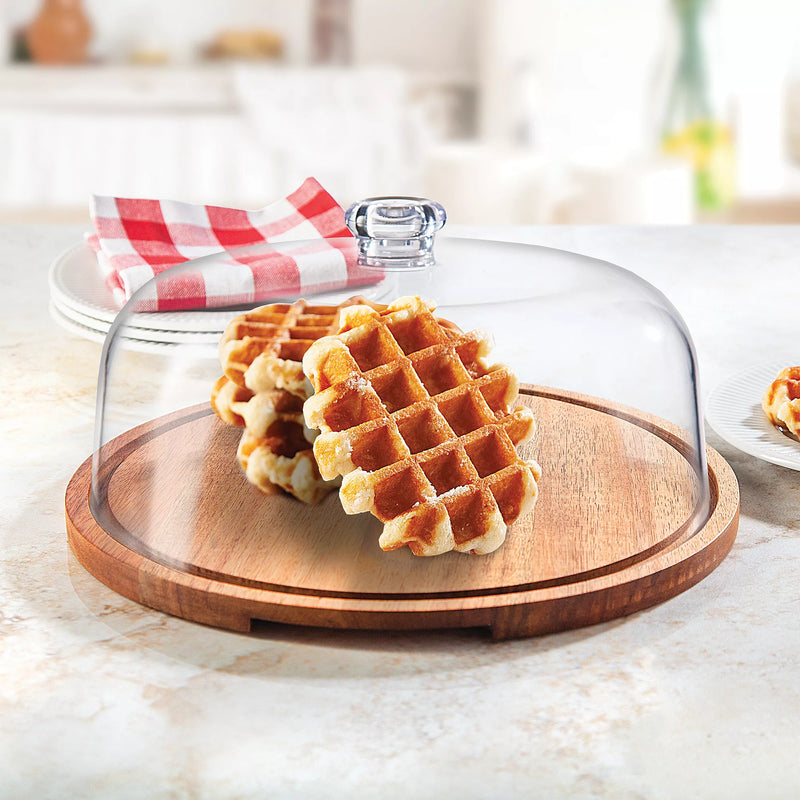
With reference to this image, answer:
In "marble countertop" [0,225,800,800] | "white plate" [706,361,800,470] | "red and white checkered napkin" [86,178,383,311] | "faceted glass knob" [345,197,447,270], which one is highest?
"faceted glass knob" [345,197,447,270]

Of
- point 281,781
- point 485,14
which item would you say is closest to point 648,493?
point 281,781

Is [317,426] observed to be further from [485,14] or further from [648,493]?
[485,14]

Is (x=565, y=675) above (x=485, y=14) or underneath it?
underneath

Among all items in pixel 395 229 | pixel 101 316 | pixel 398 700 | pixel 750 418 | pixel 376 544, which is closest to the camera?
pixel 398 700

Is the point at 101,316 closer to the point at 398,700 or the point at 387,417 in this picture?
the point at 387,417

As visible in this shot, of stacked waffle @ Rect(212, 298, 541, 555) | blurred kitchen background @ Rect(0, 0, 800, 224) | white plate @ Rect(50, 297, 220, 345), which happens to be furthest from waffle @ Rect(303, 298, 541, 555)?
blurred kitchen background @ Rect(0, 0, 800, 224)

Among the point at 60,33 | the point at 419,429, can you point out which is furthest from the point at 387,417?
the point at 60,33

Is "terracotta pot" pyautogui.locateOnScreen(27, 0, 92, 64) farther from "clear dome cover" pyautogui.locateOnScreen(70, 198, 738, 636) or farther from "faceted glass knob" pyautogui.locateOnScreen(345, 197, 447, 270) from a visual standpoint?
"faceted glass knob" pyautogui.locateOnScreen(345, 197, 447, 270)
